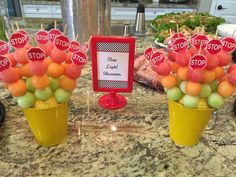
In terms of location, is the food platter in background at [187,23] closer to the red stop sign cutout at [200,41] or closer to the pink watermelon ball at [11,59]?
the red stop sign cutout at [200,41]

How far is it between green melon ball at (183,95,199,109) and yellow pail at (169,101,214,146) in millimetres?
17

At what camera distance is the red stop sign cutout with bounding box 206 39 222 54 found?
1.61ft

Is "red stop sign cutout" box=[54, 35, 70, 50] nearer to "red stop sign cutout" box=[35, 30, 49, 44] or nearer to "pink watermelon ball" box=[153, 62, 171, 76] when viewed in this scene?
"red stop sign cutout" box=[35, 30, 49, 44]

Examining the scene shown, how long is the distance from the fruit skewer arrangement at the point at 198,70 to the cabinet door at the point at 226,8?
A: 2765 millimetres

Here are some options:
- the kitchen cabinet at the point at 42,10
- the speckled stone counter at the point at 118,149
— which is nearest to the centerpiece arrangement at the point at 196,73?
the speckled stone counter at the point at 118,149

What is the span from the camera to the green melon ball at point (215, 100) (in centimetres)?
52

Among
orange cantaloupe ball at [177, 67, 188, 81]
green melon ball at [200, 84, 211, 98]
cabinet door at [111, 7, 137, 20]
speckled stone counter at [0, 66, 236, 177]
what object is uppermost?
orange cantaloupe ball at [177, 67, 188, 81]

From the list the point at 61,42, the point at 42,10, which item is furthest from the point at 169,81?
the point at 42,10

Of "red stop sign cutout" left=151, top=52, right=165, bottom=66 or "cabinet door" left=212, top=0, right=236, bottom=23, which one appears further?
"cabinet door" left=212, top=0, right=236, bottom=23

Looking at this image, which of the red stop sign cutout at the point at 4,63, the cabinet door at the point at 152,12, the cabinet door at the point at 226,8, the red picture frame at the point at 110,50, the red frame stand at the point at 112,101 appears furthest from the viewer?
the cabinet door at the point at 226,8

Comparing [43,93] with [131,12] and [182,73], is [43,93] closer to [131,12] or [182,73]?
[182,73]

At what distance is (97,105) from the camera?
78 centimetres

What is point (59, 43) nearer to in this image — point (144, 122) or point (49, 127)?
point (49, 127)

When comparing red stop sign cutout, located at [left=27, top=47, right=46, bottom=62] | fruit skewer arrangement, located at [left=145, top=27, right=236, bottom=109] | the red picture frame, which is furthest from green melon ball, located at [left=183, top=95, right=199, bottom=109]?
red stop sign cutout, located at [left=27, top=47, right=46, bottom=62]
